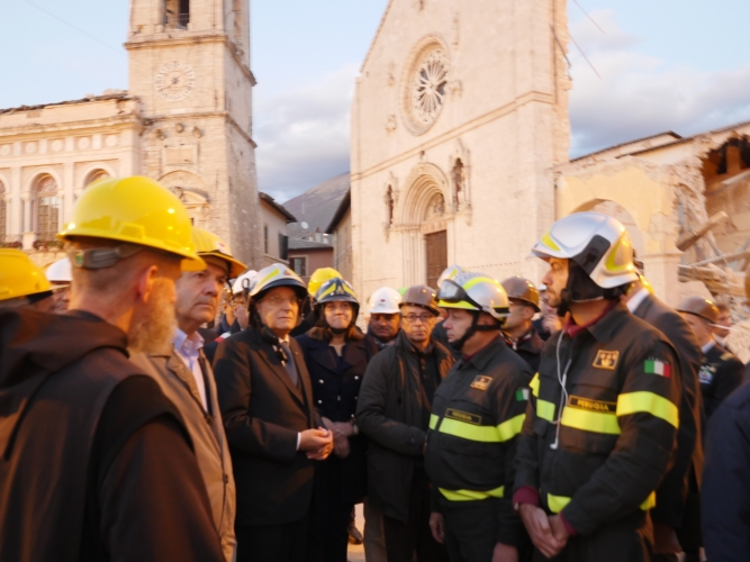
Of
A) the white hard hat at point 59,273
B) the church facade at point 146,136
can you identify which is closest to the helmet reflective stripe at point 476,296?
the white hard hat at point 59,273

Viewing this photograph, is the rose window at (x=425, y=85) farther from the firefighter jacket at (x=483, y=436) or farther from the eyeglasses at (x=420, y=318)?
the firefighter jacket at (x=483, y=436)

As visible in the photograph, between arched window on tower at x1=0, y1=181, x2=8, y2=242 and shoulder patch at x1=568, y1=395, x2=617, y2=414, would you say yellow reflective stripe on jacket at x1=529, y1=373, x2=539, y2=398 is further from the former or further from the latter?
arched window on tower at x1=0, y1=181, x2=8, y2=242

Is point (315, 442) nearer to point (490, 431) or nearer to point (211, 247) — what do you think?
point (490, 431)

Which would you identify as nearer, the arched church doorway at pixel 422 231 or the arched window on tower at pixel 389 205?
the arched church doorway at pixel 422 231

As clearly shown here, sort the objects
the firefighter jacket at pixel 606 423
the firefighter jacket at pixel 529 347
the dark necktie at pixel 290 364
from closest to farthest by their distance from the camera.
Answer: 1. the firefighter jacket at pixel 606 423
2. the dark necktie at pixel 290 364
3. the firefighter jacket at pixel 529 347

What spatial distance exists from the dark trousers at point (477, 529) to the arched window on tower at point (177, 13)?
3096cm

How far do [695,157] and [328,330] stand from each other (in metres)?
11.7

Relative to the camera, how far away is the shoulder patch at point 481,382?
3424 millimetres

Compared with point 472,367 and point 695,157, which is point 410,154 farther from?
point 472,367

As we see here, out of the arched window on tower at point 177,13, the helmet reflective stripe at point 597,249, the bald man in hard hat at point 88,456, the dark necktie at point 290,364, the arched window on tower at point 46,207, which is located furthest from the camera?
the arched window on tower at point 177,13

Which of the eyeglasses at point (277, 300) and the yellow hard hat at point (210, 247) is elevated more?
the yellow hard hat at point (210, 247)

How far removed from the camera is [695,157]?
1295cm

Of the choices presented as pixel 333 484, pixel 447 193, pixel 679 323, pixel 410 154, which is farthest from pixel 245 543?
pixel 410 154

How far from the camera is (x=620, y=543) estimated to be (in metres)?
2.53
